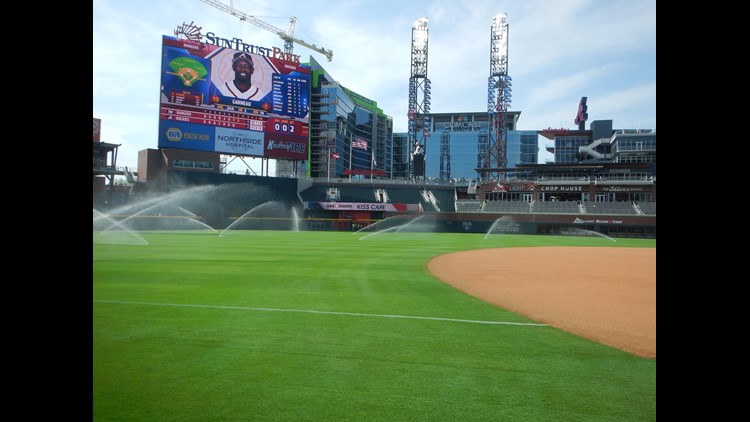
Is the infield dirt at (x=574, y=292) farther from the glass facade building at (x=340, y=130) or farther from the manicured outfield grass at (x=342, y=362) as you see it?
the glass facade building at (x=340, y=130)

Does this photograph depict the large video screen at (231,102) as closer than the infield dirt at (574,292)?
No

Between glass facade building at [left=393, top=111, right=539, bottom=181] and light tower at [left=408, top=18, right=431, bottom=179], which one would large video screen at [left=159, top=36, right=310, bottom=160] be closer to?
light tower at [left=408, top=18, right=431, bottom=179]

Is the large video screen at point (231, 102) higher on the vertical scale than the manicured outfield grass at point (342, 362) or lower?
higher

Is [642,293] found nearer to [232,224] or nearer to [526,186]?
[232,224]

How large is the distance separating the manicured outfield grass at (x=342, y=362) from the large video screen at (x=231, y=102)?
143 feet

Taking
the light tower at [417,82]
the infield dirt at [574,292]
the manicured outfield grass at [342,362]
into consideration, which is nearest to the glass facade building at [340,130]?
the light tower at [417,82]

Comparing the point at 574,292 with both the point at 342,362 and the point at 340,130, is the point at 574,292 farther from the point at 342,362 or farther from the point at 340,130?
the point at 340,130

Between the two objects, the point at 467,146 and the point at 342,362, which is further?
the point at 467,146

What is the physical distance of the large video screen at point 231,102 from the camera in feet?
160

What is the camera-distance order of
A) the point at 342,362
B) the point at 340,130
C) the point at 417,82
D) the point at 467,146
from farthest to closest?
the point at 467,146, the point at 340,130, the point at 417,82, the point at 342,362

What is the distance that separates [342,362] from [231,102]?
5044 cm

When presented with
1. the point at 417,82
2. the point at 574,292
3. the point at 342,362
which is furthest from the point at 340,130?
the point at 342,362

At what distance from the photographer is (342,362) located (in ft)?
18.3

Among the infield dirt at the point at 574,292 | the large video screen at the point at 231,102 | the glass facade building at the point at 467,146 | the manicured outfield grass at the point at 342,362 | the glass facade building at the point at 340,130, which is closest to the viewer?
the manicured outfield grass at the point at 342,362
